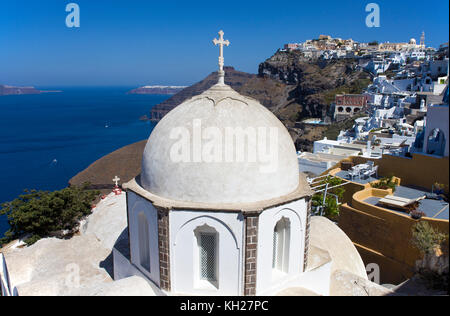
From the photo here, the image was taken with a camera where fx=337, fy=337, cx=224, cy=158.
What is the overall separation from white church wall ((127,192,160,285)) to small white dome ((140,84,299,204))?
38 centimetres

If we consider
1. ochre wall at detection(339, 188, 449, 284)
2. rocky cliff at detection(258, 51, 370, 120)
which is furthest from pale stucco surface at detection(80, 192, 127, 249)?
rocky cliff at detection(258, 51, 370, 120)

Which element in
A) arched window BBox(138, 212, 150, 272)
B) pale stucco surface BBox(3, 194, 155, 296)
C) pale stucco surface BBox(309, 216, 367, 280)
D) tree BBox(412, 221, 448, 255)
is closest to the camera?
pale stucco surface BBox(3, 194, 155, 296)

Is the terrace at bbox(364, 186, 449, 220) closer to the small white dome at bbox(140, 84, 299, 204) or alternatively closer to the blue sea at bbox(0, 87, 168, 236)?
the small white dome at bbox(140, 84, 299, 204)

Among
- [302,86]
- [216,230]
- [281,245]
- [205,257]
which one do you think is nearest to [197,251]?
[205,257]

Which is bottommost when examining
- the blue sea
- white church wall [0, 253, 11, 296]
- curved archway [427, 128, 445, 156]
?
the blue sea

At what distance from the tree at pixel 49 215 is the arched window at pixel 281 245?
33.9 feet

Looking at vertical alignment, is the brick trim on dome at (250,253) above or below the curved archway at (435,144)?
below

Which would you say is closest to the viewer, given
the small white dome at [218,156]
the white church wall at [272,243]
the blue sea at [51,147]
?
the small white dome at [218,156]

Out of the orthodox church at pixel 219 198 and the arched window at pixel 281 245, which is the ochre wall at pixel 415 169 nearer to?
the arched window at pixel 281 245

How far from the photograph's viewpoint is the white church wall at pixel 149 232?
6680mm

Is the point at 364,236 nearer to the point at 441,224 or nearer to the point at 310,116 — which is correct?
the point at 441,224

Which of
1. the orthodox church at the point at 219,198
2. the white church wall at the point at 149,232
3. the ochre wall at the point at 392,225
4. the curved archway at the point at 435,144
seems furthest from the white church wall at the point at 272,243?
the curved archway at the point at 435,144

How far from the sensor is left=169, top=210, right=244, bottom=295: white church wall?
20.4ft

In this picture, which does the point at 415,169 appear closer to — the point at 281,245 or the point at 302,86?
the point at 281,245
